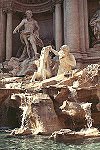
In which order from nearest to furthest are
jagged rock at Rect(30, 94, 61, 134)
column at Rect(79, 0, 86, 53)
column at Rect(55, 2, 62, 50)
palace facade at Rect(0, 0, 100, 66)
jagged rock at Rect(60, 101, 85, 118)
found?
jagged rock at Rect(30, 94, 61, 134) → jagged rock at Rect(60, 101, 85, 118) → palace facade at Rect(0, 0, 100, 66) → column at Rect(79, 0, 86, 53) → column at Rect(55, 2, 62, 50)

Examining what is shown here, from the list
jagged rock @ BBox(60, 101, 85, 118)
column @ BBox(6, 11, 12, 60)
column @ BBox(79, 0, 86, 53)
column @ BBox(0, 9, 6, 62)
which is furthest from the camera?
column @ BBox(0, 9, 6, 62)

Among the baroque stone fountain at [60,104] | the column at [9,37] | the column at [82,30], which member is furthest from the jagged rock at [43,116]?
the column at [9,37]

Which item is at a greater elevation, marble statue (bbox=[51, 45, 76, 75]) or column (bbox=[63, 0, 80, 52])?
column (bbox=[63, 0, 80, 52])

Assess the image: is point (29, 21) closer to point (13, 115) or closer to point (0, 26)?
point (0, 26)

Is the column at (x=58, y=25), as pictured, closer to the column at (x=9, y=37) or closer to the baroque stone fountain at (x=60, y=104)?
the column at (x=9, y=37)

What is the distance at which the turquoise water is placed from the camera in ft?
23.5

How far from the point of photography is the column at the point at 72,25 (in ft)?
53.6

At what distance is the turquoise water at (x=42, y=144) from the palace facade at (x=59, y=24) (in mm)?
8431

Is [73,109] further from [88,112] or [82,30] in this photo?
[82,30]

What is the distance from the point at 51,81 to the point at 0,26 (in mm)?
8360

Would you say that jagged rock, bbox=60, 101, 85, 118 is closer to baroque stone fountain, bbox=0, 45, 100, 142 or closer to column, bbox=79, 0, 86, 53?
baroque stone fountain, bbox=0, 45, 100, 142

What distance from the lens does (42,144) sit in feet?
24.9

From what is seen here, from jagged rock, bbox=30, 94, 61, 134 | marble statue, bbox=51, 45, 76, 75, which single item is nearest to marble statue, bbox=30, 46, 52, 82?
marble statue, bbox=51, 45, 76, 75

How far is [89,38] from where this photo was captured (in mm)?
17562
